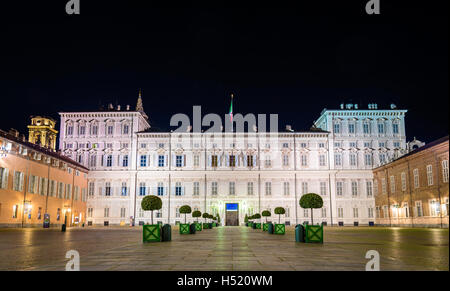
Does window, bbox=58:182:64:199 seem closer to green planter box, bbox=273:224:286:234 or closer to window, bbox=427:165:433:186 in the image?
green planter box, bbox=273:224:286:234

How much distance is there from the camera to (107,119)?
58.7m

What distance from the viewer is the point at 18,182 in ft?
124

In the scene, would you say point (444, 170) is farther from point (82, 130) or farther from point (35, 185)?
point (82, 130)

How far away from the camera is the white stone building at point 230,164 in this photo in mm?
57312

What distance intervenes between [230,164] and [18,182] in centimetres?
2900

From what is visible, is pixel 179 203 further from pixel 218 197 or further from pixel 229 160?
pixel 229 160

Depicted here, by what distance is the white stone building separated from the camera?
57312mm

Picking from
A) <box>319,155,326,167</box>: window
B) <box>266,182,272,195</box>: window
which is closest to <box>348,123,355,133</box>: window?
<box>319,155,326,167</box>: window

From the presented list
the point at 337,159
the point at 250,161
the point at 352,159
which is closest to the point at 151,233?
the point at 250,161

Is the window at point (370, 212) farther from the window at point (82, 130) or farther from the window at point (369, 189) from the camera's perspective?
the window at point (82, 130)

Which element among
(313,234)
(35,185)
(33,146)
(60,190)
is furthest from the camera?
(60,190)

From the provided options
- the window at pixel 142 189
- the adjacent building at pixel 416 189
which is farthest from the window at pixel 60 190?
the adjacent building at pixel 416 189
